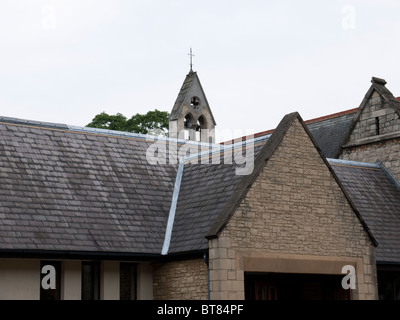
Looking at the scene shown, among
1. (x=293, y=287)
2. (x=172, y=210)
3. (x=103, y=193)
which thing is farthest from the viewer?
(x=293, y=287)

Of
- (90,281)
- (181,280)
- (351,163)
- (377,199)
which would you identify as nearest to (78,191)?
(90,281)

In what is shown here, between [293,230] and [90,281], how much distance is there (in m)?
5.60

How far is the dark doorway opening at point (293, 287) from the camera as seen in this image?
23.0 meters

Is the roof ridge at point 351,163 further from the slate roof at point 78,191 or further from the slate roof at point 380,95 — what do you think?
the slate roof at point 78,191

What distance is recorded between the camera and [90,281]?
73.2 feet

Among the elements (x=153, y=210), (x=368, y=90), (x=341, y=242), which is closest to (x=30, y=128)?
(x=153, y=210)

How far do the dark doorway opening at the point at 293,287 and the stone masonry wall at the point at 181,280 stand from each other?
1.80 m

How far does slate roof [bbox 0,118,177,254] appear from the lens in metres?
21.2

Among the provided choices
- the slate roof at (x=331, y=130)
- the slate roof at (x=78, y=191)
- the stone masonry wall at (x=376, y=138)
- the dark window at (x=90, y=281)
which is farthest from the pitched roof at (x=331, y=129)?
the dark window at (x=90, y=281)

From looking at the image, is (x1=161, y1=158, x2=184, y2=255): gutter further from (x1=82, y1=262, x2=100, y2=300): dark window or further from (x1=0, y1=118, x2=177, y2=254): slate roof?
(x1=82, y1=262, x2=100, y2=300): dark window

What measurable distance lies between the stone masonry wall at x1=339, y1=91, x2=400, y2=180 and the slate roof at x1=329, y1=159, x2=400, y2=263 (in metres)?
0.62

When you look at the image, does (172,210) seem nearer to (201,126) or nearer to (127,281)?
(127,281)
